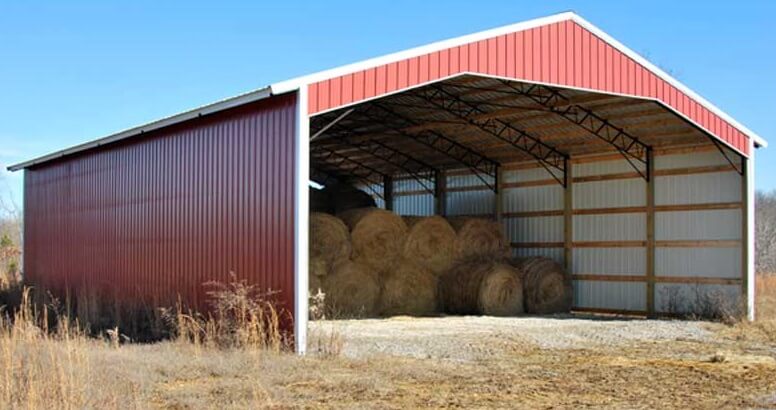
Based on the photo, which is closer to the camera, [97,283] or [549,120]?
[97,283]

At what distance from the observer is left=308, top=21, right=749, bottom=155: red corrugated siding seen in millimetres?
14031

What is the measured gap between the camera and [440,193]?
2733cm

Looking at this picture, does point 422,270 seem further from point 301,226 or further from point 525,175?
point 301,226

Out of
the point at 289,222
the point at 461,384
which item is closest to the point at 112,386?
the point at 461,384

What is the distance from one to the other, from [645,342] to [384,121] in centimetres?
903

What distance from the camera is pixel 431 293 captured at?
22062 millimetres

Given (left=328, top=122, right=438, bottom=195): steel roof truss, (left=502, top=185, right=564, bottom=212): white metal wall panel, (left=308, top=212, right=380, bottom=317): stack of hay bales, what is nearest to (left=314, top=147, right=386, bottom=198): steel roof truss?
(left=328, top=122, right=438, bottom=195): steel roof truss

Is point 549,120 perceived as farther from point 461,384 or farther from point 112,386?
point 112,386

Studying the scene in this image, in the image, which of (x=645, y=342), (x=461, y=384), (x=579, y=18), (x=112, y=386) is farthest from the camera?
(x=579, y=18)

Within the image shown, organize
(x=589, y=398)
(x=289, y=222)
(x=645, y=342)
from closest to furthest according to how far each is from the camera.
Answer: (x=589, y=398), (x=289, y=222), (x=645, y=342)

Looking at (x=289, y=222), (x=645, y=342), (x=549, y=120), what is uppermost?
(x=549, y=120)

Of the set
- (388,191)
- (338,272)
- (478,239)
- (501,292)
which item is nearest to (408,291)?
(338,272)

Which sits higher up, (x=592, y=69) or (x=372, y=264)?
(x=592, y=69)

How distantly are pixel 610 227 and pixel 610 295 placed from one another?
1.61 meters
